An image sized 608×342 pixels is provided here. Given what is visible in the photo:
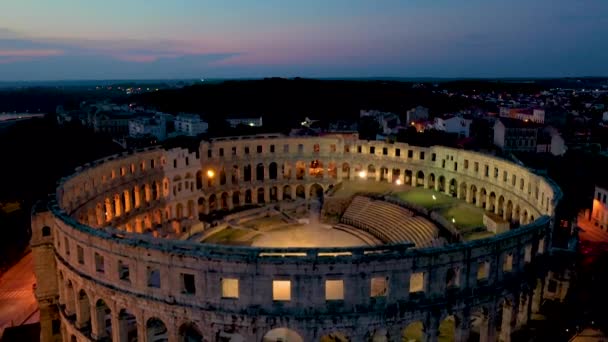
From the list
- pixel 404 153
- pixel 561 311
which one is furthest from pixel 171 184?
pixel 561 311

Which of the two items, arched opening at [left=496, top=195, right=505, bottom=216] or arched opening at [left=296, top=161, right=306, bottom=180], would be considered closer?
arched opening at [left=496, top=195, right=505, bottom=216]

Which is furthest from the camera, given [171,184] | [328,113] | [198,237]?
[328,113]

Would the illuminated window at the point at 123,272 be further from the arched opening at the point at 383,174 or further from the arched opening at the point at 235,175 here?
the arched opening at the point at 383,174

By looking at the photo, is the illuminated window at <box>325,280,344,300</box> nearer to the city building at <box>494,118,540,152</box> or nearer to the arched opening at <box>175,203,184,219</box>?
the arched opening at <box>175,203,184,219</box>

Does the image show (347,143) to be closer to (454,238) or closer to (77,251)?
(454,238)

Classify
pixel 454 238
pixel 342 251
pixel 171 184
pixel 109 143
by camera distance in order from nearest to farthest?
1. pixel 342 251
2. pixel 454 238
3. pixel 171 184
4. pixel 109 143

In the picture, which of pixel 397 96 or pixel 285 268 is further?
pixel 397 96

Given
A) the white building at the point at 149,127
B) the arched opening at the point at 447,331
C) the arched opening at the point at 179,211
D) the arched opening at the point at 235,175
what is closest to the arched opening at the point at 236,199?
the arched opening at the point at 235,175

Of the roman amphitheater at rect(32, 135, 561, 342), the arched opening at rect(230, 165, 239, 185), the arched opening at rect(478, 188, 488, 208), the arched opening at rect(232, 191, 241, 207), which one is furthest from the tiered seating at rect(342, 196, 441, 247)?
the arched opening at rect(230, 165, 239, 185)
